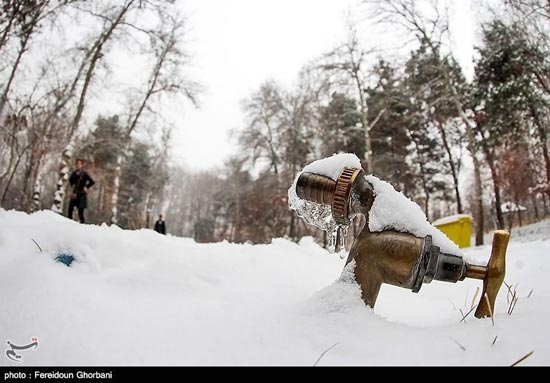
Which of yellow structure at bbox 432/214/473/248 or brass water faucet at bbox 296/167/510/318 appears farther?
yellow structure at bbox 432/214/473/248

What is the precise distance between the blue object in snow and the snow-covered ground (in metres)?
0.03

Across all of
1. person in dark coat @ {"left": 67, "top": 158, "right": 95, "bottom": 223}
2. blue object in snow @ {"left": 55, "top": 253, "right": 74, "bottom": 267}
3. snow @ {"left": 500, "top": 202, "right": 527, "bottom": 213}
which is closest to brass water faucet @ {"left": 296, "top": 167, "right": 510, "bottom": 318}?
blue object in snow @ {"left": 55, "top": 253, "right": 74, "bottom": 267}

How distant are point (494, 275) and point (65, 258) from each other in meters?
1.38

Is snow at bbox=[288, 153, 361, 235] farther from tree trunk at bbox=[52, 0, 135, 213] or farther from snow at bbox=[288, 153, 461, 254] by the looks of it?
tree trunk at bbox=[52, 0, 135, 213]

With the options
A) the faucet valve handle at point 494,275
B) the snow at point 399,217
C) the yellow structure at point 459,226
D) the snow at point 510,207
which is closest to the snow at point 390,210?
the snow at point 399,217

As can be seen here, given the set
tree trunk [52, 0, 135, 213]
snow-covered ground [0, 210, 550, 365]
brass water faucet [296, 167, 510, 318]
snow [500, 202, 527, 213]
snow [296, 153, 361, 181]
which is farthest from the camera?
snow [500, 202, 527, 213]

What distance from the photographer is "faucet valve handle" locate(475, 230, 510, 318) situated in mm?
966

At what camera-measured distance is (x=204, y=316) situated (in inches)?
35.4

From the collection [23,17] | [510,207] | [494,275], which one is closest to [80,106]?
[23,17]

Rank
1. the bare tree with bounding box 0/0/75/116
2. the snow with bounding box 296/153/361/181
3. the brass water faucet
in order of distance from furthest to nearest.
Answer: the bare tree with bounding box 0/0/75/116, the snow with bounding box 296/153/361/181, the brass water faucet

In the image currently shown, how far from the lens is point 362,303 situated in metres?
0.95

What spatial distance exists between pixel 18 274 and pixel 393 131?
68.5 feet

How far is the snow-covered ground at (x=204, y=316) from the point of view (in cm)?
73

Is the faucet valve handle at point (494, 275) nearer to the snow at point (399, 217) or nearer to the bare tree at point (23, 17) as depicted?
the snow at point (399, 217)
